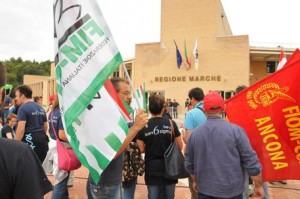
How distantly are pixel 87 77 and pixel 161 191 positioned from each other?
2.07m

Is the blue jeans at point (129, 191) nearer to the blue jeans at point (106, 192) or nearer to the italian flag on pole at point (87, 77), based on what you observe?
the blue jeans at point (106, 192)

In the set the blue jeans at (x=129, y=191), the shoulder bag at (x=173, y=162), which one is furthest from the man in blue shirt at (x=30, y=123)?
the shoulder bag at (x=173, y=162)

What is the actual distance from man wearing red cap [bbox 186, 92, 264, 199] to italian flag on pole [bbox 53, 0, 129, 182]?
0.96 metres

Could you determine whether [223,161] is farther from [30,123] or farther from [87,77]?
[30,123]

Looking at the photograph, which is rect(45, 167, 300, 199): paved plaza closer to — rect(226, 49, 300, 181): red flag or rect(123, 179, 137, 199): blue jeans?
rect(123, 179, 137, 199): blue jeans

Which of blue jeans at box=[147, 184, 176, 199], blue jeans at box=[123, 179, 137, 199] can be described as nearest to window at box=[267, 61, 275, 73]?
blue jeans at box=[123, 179, 137, 199]

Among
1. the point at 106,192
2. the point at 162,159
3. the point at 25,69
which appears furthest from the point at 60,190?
the point at 25,69

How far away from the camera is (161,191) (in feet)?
13.3

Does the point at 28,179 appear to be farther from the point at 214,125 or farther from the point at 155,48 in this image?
the point at 155,48

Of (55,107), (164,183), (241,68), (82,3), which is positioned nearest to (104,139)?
(82,3)

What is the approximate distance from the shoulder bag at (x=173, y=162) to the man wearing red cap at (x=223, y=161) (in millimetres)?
732

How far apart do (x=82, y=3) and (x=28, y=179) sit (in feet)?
5.34

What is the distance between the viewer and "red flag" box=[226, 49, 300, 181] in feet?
11.5

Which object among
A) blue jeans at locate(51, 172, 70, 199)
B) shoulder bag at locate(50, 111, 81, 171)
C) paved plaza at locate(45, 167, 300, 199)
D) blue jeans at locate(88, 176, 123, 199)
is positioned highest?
shoulder bag at locate(50, 111, 81, 171)
